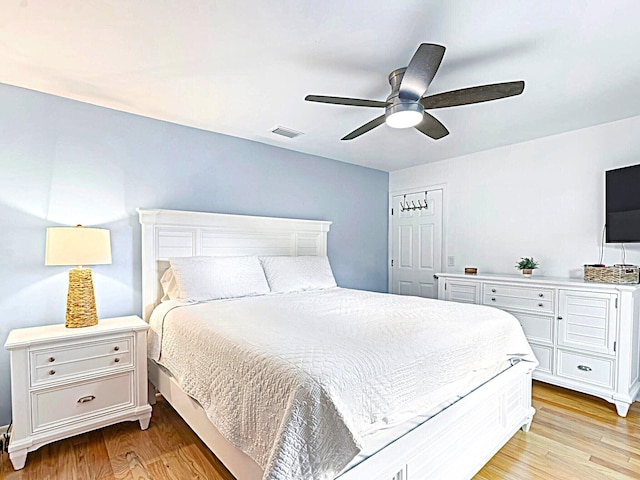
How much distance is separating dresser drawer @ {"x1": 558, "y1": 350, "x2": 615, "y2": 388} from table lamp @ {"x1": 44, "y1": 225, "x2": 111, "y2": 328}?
368cm

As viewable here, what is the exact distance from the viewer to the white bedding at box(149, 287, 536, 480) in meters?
1.20

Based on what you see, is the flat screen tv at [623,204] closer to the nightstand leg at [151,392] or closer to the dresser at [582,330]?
the dresser at [582,330]

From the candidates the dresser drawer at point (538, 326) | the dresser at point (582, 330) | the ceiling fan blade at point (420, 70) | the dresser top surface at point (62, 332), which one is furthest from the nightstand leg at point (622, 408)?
the dresser top surface at point (62, 332)

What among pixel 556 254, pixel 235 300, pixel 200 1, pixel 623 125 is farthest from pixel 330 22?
pixel 556 254

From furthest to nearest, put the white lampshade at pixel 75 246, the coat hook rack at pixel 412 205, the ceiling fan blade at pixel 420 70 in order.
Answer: the coat hook rack at pixel 412 205
the white lampshade at pixel 75 246
the ceiling fan blade at pixel 420 70

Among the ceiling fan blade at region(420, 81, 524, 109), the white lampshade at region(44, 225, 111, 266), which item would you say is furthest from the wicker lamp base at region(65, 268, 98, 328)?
the ceiling fan blade at region(420, 81, 524, 109)

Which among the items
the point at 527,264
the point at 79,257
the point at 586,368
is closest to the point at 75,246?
the point at 79,257

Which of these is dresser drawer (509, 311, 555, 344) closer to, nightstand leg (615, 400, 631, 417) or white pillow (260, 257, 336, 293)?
nightstand leg (615, 400, 631, 417)

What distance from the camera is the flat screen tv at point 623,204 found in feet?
9.02

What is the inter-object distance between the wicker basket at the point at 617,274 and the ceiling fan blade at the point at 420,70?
2.22 metres

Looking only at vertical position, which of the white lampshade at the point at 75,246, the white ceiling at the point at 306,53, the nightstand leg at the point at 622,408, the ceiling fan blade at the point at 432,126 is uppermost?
the white ceiling at the point at 306,53

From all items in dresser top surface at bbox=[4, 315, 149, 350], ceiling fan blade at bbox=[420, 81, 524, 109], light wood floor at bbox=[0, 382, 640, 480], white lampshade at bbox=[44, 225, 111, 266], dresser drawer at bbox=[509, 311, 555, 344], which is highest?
ceiling fan blade at bbox=[420, 81, 524, 109]

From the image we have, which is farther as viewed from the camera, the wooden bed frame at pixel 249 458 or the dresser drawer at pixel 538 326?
the dresser drawer at pixel 538 326

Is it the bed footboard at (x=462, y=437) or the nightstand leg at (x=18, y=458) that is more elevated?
the bed footboard at (x=462, y=437)
